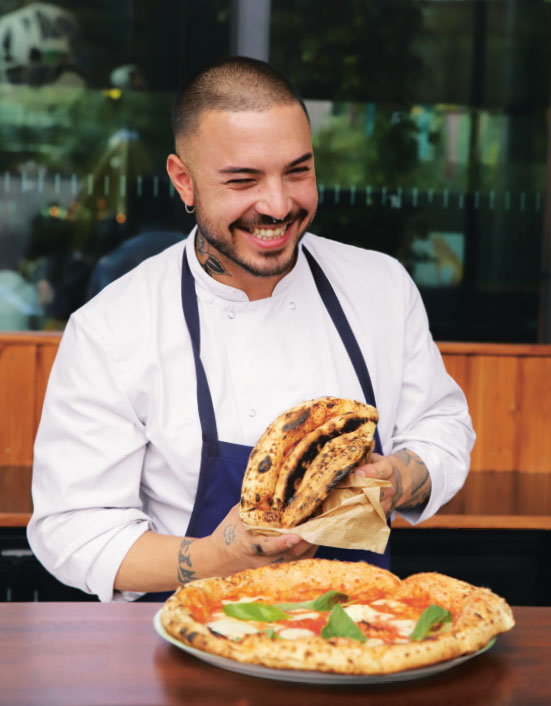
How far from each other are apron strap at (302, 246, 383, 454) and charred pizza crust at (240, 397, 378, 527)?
43 cm

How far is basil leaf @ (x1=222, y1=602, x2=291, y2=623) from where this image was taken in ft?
3.96

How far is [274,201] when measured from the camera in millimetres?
1782

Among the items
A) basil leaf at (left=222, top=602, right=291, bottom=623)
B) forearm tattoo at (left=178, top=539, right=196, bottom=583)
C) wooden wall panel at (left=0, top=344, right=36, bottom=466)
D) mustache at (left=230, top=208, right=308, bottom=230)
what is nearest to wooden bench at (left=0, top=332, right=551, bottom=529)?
wooden wall panel at (left=0, top=344, right=36, bottom=466)

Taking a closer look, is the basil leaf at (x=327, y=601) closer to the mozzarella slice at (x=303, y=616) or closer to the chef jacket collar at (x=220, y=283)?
the mozzarella slice at (x=303, y=616)

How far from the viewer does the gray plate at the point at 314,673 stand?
110 cm

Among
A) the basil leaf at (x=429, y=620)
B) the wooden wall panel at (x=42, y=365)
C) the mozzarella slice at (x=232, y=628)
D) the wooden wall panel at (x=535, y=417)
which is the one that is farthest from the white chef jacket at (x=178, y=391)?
the wooden wall panel at (x=535, y=417)

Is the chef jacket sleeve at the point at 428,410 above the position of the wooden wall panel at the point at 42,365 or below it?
above

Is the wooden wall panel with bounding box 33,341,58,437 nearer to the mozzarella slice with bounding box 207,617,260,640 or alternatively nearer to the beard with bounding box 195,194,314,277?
the beard with bounding box 195,194,314,277

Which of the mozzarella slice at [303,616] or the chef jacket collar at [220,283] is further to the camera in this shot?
the chef jacket collar at [220,283]

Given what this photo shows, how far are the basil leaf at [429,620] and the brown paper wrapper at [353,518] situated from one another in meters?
0.36

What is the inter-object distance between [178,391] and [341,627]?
0.85m

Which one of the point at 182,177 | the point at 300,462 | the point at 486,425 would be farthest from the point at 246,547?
the point at 486,425

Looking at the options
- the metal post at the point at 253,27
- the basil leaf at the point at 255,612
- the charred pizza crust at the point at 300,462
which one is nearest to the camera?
the basil leaf at the point at 255,612

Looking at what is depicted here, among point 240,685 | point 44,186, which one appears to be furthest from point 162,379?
point 44,186
